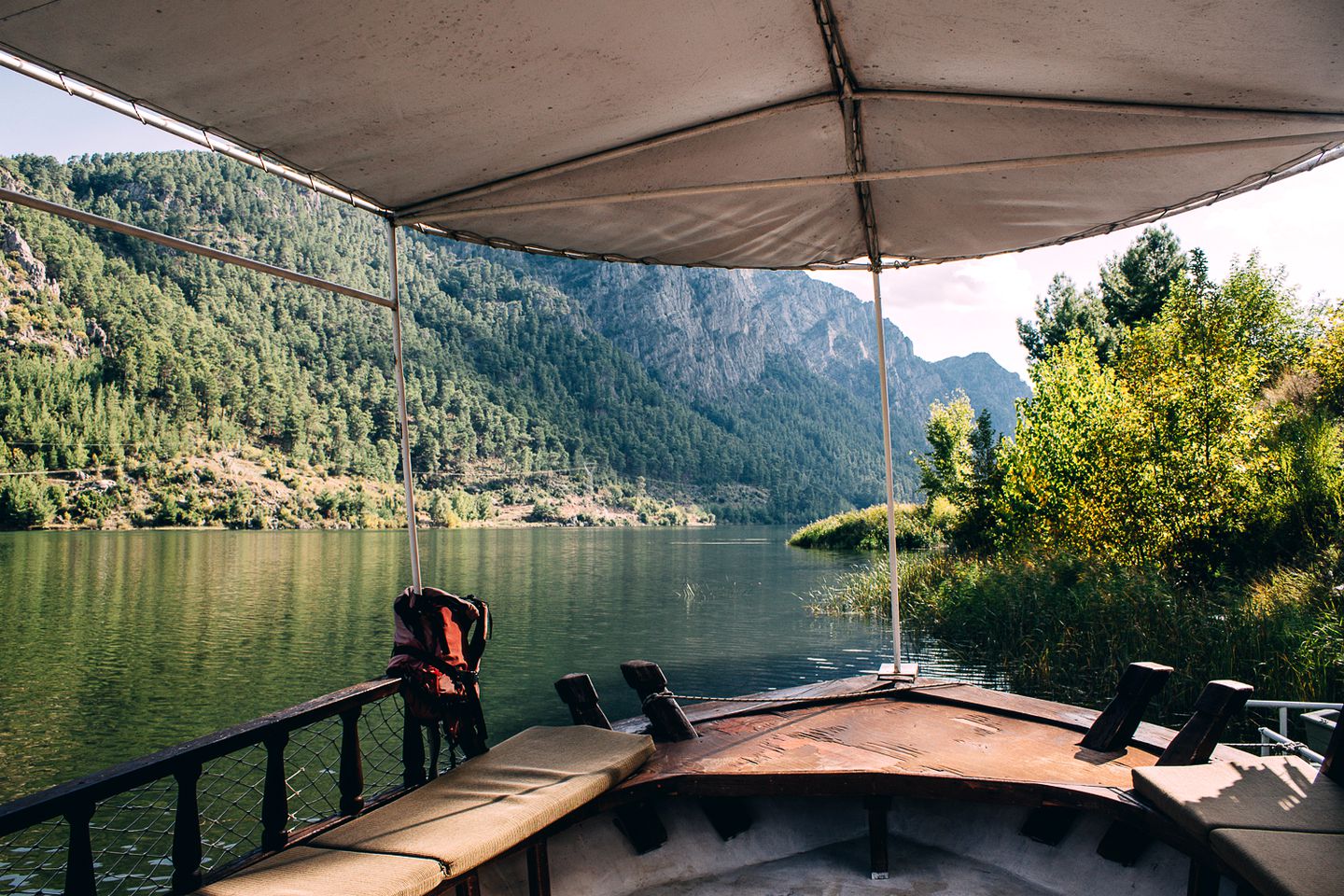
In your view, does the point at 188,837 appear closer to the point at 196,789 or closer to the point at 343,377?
the point at 196,789

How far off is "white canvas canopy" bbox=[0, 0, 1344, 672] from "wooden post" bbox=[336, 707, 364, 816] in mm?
618

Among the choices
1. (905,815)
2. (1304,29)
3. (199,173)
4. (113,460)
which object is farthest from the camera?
(199,173)

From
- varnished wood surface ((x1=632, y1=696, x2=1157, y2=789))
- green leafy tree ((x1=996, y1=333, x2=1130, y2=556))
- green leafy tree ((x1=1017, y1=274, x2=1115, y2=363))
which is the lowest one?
varnished wood surface ((x1=632, y1=696, x2=1157, y2=789))

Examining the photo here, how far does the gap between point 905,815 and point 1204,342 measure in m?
12.9

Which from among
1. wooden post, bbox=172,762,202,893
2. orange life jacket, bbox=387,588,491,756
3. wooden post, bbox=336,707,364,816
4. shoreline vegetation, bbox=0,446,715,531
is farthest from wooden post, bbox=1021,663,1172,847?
shoreline vegetation, bbox=0,446,715,531

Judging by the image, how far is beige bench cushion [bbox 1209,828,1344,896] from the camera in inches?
74.2

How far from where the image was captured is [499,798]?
2664mm

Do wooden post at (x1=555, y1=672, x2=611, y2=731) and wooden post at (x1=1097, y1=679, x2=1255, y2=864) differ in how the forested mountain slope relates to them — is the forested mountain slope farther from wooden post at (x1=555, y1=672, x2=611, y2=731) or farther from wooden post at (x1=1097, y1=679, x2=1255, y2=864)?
wooden post at (x1=1097, y1=679, x2=1255, y2=864)

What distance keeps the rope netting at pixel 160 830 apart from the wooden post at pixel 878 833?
4.19 metres

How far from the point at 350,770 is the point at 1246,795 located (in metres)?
2.67

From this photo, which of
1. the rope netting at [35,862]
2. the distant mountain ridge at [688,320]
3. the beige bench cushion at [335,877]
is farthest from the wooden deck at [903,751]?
the distant mountain ridge at [688,320]

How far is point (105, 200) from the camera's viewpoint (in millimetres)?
95250

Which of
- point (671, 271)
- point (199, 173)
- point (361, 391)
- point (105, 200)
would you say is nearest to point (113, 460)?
point (361, 391)

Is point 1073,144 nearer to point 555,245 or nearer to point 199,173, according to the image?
point 555,245
